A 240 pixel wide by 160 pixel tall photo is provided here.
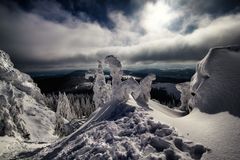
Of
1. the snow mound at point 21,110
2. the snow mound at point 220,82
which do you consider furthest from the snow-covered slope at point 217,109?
the snow mound at point 21,110

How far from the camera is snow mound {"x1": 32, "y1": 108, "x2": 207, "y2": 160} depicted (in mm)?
11695

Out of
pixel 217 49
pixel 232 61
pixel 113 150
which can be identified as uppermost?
pixel 217 49

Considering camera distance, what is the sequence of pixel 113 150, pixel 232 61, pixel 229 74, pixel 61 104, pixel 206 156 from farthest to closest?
pixel 61 104, pixel 232 61, pixel 229 74, pixel 113 150, pixel 206 156

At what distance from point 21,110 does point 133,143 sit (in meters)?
52.0

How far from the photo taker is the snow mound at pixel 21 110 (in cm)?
4284

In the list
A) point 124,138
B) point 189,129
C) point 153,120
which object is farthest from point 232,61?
point 124,138

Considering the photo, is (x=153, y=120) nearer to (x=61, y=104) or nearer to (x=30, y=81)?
(x=61, y=104)

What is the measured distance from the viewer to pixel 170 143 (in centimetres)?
1223

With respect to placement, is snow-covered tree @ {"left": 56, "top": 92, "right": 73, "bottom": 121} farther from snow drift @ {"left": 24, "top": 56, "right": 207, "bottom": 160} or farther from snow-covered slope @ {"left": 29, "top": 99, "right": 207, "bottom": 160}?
snow-covered slope @ {"left": 29, "top": 99, "right": 207, "bottom": 160}

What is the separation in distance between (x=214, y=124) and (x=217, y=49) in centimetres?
926

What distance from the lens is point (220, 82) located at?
1664 centimetres

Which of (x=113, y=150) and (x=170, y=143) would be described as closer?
(x=170, y=143)

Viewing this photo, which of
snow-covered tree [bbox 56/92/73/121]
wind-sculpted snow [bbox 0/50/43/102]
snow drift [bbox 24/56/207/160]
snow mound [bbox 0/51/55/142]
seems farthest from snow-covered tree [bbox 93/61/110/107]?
wind-sculpted snow [bbox 0/50/43/102]

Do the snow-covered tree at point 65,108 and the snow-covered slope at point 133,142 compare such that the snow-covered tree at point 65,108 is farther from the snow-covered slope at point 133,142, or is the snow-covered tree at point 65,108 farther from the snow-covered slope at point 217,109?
the snow-covered slope at point 217,109
